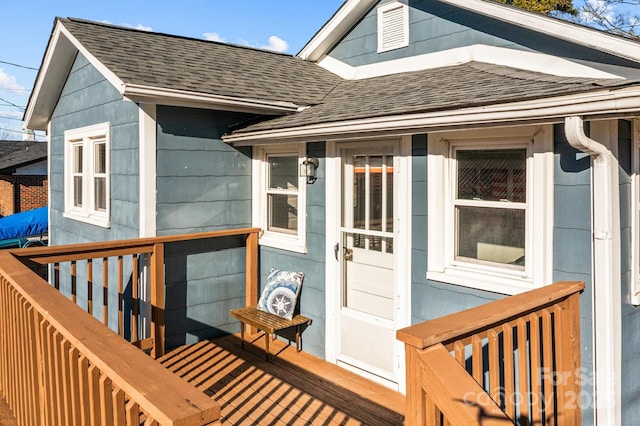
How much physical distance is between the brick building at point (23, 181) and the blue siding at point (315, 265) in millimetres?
14464

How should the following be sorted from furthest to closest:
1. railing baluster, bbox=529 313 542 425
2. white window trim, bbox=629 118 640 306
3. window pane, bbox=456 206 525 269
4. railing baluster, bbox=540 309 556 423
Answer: window pane, bbox=456 206 525 269 < white window trim, bbox=629 118 640 306 < railing baluster, bbox=540 309 556 423 < railing baluster, bbox=529 313 542 425

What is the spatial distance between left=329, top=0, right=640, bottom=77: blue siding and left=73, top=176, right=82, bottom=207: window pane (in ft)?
13.7

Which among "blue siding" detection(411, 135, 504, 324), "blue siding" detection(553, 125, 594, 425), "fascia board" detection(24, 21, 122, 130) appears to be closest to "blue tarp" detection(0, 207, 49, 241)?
"fascia board" detection(24, 21, 122, 130)

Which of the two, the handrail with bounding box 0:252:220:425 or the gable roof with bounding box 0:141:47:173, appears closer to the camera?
the handrail with bounding box 0:252:220:425

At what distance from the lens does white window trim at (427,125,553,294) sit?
11.0 feet

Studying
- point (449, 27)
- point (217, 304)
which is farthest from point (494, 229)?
point (217, 304)

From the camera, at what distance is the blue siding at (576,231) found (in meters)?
3.13

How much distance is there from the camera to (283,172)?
5617 mm

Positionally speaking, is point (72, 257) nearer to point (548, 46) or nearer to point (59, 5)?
point (548, 46)

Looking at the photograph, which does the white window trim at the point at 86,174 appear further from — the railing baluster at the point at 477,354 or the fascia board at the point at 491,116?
the railing baluster at the point at 477,354

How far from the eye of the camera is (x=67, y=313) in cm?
206

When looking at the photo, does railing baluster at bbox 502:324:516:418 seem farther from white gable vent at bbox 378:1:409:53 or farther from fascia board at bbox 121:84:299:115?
white gable vent at bbox 378:1:409:53

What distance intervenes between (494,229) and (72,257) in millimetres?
3547

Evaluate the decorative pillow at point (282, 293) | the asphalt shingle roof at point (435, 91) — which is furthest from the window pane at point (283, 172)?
the decorative pillow at point (282, 293)
